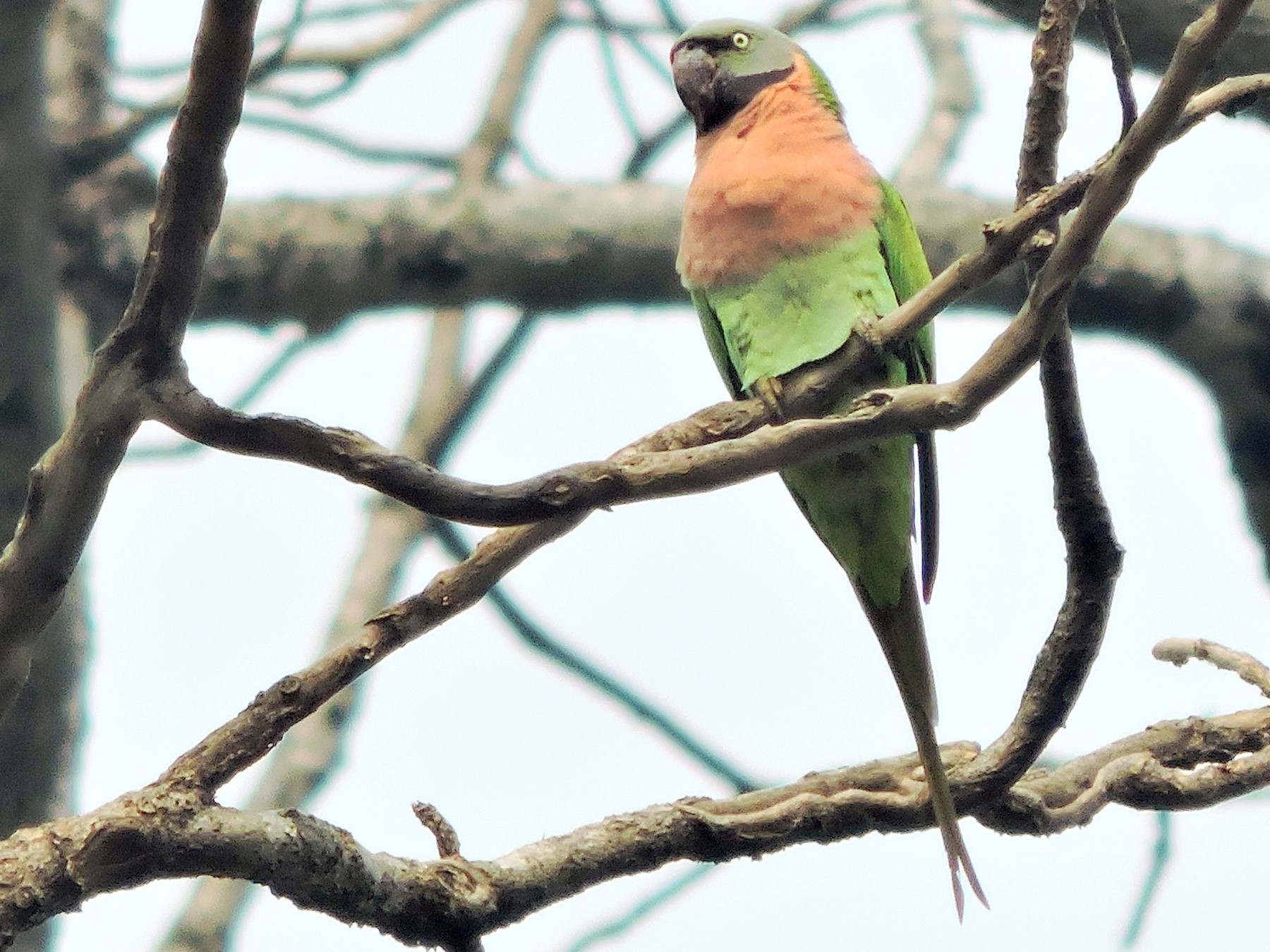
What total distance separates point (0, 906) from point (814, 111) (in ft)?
10.2

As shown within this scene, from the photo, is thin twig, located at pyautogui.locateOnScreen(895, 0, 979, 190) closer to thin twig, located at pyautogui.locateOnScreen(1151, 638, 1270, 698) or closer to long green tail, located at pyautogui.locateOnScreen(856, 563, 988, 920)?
long green tail, located at pyautogui.locateOnScreen(856, 563, 988, 920)

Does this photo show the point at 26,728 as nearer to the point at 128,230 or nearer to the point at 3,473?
the point at 3,473

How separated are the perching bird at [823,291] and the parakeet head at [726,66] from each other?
0.54 ft

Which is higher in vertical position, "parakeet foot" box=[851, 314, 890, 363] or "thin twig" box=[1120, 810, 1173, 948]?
"parakeet foot" box=[851, 314, 890, 363]

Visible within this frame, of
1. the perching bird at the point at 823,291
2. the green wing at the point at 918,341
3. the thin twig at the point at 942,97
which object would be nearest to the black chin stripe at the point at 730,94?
the perching bird at the point at 823,291

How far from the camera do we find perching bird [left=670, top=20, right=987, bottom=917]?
348 cm

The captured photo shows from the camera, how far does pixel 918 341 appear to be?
12.0 ft

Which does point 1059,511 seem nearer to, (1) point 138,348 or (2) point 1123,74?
(2) point 1123,74

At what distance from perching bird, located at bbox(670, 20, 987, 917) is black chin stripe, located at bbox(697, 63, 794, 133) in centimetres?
12

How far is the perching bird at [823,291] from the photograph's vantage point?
3480mm

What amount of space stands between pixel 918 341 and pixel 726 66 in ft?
4.31

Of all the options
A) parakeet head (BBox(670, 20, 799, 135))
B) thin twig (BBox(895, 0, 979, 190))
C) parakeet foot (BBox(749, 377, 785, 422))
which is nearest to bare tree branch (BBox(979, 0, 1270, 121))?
parakeet head (BBox(670, 20, 799, 135))

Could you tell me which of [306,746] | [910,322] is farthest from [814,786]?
[306,746]

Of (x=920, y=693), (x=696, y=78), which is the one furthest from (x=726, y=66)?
(x=920, y=693)
